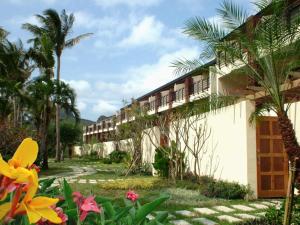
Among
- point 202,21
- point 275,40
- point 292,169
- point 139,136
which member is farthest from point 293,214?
point 139,136

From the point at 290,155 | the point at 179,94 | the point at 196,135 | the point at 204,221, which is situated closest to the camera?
the point at 290,155

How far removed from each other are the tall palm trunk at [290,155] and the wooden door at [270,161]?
14.3 ft

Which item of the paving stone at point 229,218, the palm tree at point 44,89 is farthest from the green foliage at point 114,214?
the palm tree at point 44,89

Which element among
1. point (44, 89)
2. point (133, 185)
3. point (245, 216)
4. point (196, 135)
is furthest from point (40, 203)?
point (44, 89)

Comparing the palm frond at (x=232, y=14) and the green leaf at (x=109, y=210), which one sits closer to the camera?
the green leaf at (x=109, y=210)

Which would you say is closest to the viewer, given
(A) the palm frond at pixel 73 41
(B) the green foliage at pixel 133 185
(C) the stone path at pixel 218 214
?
(C) the stone path at pixel 218 214

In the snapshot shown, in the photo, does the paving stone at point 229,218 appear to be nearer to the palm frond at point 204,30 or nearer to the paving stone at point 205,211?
the paving stone at point 205,211

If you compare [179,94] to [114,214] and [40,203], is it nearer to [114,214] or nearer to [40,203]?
[114,214]

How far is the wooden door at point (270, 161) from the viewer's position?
9797 millimetres

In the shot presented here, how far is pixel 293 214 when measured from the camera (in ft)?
19.0

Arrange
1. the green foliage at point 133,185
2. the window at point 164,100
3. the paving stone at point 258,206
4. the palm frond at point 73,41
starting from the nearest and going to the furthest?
the paving stone at point 258,206
the green foliage at point 133,185
the palm frond at point 73,41
the window at point 164,100

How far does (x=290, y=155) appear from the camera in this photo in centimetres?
545

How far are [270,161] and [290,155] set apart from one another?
4619 millimetres

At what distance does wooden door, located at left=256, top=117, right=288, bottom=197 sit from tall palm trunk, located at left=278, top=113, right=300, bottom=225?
4.35 meters
